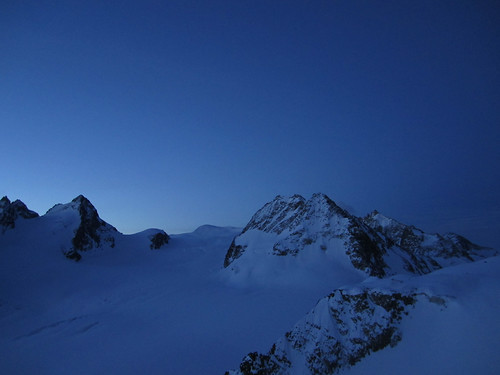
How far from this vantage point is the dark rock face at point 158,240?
51344mm

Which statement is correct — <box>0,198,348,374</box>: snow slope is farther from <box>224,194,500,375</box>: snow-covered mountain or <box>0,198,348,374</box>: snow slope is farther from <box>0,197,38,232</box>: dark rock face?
<box>224,194,500,375</box>: snow-covered mountain

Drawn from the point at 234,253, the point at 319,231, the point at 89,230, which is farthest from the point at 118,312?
the point at 89,230

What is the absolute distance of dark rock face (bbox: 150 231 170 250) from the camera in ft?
168

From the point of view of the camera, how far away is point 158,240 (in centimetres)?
5353

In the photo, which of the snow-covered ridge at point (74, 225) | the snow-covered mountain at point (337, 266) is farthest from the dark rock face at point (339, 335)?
the snow-covered ridge at point (74, 225)

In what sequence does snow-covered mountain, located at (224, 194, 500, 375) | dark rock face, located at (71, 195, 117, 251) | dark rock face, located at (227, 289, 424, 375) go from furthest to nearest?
dark rock face, located at (71, 195, 117, 251) → snow-covered mountain, located at (224, 194, 500, 375) → dark rock face, located at (227, 289, 424, 375)

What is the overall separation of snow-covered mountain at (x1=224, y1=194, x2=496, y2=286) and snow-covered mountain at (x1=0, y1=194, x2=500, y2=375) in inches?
6.1

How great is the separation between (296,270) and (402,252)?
12046mm

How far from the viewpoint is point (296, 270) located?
2320 cm

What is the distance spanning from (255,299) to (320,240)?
9.87 m

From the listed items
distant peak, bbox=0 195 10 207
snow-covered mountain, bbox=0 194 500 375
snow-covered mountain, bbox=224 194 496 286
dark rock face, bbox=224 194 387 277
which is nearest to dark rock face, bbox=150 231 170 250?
snow-covered mountain, bbox=0 194 500 375

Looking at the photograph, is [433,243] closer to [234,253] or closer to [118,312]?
[234,253]

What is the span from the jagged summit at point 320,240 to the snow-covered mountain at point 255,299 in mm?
168

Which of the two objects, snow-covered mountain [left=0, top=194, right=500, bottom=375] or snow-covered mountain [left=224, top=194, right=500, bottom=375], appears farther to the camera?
snow-covered mountain [left=224, top=194, right=500, bottom=375]
